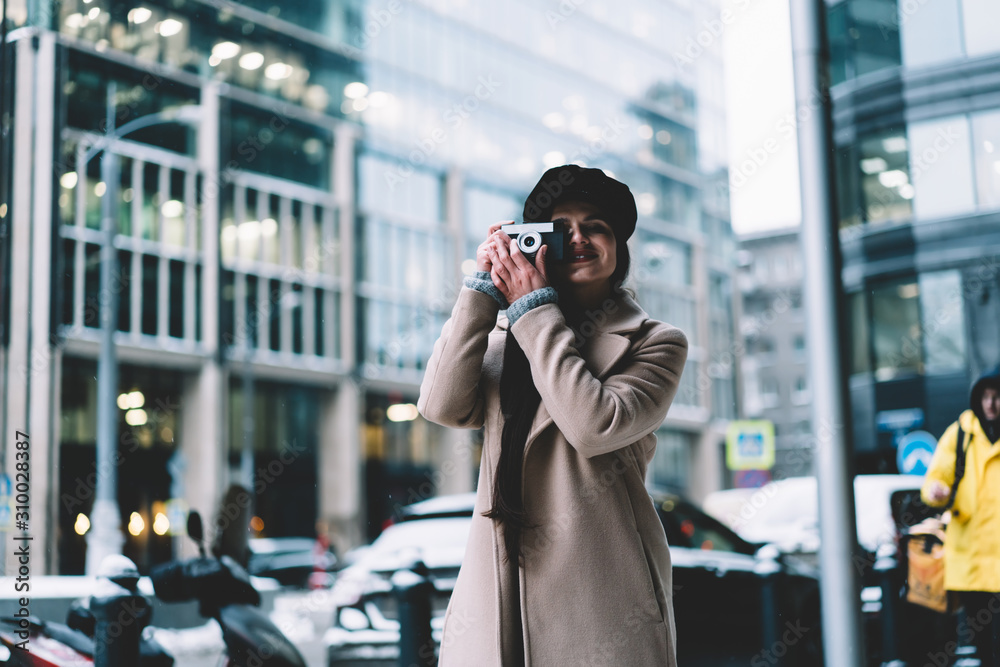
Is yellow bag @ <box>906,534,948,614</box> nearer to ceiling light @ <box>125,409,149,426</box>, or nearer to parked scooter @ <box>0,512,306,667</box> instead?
parked scooter @ <box>0,512,306,667</box>

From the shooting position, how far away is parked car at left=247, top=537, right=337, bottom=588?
64.0 ft

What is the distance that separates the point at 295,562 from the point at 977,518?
17.7 meters

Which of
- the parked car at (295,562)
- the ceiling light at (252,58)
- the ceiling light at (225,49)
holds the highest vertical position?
the ceiling light at (252,58)

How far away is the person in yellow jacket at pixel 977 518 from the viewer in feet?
13.4

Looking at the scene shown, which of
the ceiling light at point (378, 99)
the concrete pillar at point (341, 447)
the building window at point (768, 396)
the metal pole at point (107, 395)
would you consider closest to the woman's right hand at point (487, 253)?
the metal pole at point (107, 395)

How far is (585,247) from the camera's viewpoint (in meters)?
2.10

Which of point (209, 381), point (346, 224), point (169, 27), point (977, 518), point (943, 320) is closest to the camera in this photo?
point (977, 518)

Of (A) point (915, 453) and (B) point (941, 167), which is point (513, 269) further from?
(A) point (915, 453)

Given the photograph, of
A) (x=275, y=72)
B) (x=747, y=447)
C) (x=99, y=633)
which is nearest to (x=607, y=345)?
(x=99, y=633)

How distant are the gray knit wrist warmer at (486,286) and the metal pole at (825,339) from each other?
1780mm

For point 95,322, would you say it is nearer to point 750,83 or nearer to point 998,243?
point 750,83

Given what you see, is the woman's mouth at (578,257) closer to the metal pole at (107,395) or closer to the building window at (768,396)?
the metal pole at (107,395)

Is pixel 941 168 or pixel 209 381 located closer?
pixel 941 168

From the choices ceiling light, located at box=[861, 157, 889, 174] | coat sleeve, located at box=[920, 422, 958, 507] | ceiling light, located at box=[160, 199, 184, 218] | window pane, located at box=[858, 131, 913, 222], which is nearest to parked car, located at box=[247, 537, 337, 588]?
ceiling light, located at box=[160, 199, 184, 218]
